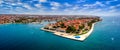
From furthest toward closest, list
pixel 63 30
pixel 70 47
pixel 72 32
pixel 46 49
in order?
pixel 63 30, pixel 72 32, pixel 70 47, pixel 46 49

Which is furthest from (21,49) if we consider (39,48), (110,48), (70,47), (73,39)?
(110,48)

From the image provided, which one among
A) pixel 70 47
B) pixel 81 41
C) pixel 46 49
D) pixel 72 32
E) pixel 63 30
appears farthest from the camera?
pixel 63 30

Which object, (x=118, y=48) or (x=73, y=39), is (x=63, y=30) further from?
(x=118, y=48)

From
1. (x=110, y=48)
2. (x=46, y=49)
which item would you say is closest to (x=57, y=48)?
(x=46, y=49)

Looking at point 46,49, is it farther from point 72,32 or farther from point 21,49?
point 72,32

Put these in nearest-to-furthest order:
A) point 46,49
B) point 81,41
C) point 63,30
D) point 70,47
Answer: point 46,49 → point 70,47 → point 81,41 → point 63,30

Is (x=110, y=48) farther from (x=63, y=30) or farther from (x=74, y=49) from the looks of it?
(x=63, y=30)

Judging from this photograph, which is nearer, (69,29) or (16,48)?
(16,48)

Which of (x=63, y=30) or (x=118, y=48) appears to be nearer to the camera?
(x=118, y=48)
